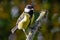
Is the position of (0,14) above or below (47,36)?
above

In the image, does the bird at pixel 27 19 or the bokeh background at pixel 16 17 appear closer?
the bird at pixel 27 19

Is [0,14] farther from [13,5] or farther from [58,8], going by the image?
[58,8]

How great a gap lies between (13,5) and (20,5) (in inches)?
3.9

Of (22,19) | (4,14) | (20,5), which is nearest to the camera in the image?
(22,19)

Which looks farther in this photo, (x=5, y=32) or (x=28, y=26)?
(x=5, y=32)

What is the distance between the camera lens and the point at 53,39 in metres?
1.21

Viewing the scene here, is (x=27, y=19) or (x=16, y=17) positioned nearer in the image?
(x=27, y=19)

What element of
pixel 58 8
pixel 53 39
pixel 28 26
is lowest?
pixel 53 39

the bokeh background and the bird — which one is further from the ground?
the bird

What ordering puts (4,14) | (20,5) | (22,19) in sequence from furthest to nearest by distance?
(4,14), (20,5), (22,19)

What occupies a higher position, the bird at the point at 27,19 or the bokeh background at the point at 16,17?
the bird at the point at 27,19

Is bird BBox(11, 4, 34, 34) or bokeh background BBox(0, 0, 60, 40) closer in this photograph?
bird BBox(11, 4, 34, 34)

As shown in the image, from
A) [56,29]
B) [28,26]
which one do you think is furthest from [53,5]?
[28,26]

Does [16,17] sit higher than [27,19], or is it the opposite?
[27,19]
